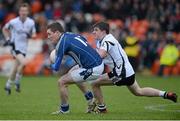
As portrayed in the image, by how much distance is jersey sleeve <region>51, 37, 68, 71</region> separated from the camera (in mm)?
12906

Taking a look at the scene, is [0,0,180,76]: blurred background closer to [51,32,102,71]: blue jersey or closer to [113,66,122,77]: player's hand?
[113,66,122,77]: player's hand

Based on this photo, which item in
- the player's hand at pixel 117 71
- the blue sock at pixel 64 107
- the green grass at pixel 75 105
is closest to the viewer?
the green grass at pixel 75 105

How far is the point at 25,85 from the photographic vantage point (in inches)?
898

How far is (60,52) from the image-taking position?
1299 centimetres

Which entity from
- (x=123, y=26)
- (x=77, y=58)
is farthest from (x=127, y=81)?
(x=123, y=26)

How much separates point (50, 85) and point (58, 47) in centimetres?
999

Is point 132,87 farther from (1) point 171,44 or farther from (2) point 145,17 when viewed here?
(2) point 145,17

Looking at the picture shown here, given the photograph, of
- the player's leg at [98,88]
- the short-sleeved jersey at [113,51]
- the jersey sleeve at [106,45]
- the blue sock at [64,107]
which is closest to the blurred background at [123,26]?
the player's leg at [98,88]

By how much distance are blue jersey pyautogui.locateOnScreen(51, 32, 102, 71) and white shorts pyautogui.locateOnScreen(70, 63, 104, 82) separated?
0.08 metres

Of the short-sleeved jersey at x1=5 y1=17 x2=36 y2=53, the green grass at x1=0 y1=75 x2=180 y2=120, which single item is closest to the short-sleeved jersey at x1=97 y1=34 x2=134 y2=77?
the green grass at x1=0 y1=75 x2=180 y2=120

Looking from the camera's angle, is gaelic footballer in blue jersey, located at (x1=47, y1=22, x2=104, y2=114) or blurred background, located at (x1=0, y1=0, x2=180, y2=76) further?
blurred background, located at (x1=0, y1=0, x2=180, y2=76)

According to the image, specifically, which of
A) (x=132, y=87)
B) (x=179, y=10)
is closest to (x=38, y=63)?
(x=179, y=10)

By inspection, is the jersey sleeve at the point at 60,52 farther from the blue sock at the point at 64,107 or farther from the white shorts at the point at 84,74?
the blue sock at the point at 64,107

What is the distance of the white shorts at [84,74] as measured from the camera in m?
13.2
